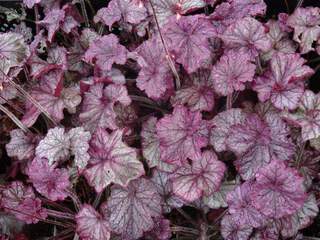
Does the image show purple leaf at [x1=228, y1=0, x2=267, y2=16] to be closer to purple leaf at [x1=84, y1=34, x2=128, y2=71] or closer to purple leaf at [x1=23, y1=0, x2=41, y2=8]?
purple leaf at [x1=84, y1=34, x2=128, y2=71]

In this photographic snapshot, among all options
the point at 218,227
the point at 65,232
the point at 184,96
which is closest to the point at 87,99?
the point at 184,96

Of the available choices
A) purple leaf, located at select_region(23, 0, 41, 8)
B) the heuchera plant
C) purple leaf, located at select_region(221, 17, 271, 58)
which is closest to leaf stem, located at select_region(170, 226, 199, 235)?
the heuchera plant

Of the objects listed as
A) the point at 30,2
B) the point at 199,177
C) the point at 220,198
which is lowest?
the point at 220,198

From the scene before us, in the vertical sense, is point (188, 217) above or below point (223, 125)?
below

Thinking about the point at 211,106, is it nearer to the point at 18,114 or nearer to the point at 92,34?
the point at 92,34

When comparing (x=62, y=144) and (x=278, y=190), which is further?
(x=62, y=144)

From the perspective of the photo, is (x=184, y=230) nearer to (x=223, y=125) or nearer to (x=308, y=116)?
(x=223, y=125)

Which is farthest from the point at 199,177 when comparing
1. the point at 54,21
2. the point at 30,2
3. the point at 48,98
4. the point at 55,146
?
the point at 30,2
